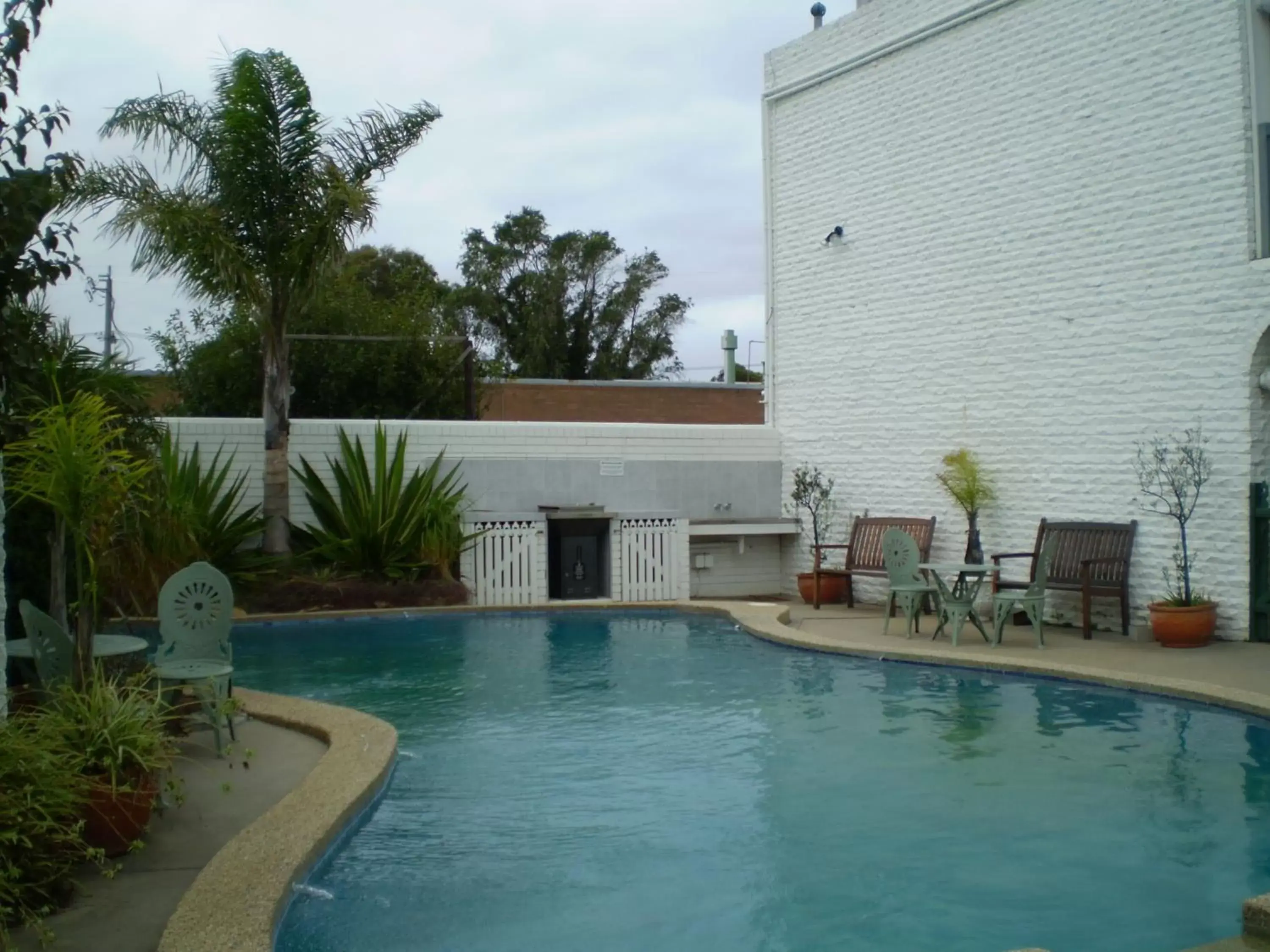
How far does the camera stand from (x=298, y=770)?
6.90 meters

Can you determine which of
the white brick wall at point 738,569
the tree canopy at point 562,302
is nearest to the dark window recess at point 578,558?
the white brick wall at point 738,569

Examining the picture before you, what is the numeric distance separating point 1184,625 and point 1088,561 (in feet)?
3.34

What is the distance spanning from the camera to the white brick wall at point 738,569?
15.8 m

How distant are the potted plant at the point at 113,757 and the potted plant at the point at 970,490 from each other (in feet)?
31.0

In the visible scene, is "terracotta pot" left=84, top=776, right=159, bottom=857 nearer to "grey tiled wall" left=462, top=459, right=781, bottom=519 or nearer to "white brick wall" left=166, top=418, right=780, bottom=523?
"white brick wall" left=166, top=418, right=780, bottom=523

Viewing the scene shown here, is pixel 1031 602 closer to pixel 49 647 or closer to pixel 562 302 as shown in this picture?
pixel 49 647

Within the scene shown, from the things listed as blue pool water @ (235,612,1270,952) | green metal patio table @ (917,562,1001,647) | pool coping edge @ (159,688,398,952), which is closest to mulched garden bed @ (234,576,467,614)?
blue pool water @ (235,612,1270,952)

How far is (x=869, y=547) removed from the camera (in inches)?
568

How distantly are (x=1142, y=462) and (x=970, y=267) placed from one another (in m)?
2.99

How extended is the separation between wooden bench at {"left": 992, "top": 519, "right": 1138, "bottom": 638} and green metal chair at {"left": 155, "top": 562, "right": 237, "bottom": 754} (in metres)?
6.96

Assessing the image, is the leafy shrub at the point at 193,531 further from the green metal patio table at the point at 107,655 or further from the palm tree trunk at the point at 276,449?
the green metal patio table at the point at 107,655

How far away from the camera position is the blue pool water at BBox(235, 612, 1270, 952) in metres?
4.96

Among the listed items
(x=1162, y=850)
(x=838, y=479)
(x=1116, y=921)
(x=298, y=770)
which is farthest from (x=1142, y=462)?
(x=298, y=770)

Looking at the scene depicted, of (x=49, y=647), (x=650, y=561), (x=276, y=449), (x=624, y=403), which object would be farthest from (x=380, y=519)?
(x=624, y=403)
